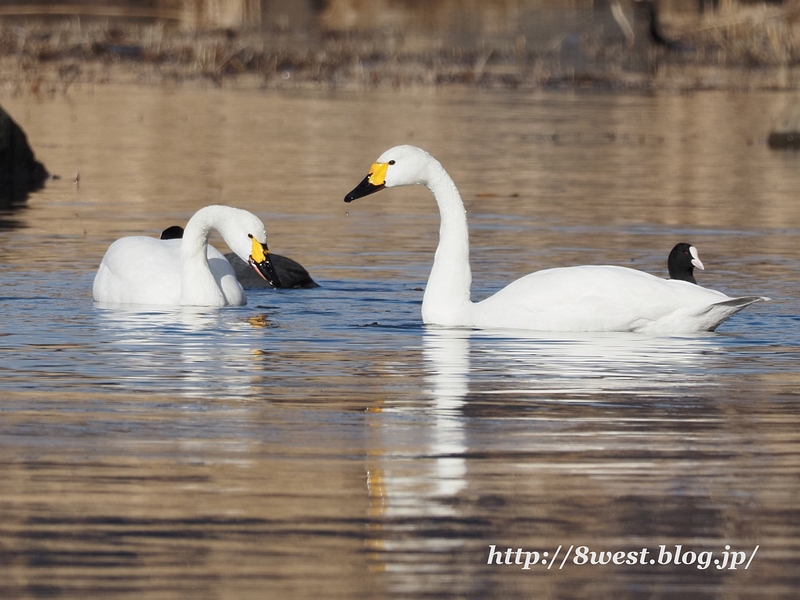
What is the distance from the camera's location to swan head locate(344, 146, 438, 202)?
9984 millimetres

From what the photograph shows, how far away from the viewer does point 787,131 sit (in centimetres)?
2433

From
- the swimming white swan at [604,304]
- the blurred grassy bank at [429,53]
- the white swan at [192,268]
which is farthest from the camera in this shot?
the blurred grassy bank at [429,53]

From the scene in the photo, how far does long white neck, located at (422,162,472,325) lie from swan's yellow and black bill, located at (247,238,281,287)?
0.90 meters

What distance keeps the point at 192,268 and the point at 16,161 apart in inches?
364

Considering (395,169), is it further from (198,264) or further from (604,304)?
(604,304)

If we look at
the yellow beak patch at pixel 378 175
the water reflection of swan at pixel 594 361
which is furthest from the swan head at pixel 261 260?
the water reflection of swan at pixel 594 361

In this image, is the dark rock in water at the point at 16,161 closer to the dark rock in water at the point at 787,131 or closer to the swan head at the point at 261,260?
the swan head at the point at 261,260

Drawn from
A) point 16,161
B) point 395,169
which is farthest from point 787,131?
point 395,169

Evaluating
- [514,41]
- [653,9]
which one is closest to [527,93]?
[653,9]

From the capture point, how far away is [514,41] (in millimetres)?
41500

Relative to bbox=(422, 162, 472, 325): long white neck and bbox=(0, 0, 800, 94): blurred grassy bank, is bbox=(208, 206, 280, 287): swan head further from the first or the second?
bbox=(0, 0, 800, 94): blurred grassy bank

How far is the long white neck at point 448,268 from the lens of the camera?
9.77m

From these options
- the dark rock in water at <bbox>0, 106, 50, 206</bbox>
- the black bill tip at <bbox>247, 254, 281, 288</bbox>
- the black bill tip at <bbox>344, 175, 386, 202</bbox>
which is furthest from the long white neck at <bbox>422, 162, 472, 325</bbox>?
the dark rock in water at <bbox>0, 106, 50, 206</bbox>

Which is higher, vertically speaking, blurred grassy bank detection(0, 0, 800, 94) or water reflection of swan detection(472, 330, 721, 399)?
blurred grassy bank detection(0, 0, 800, 94)
